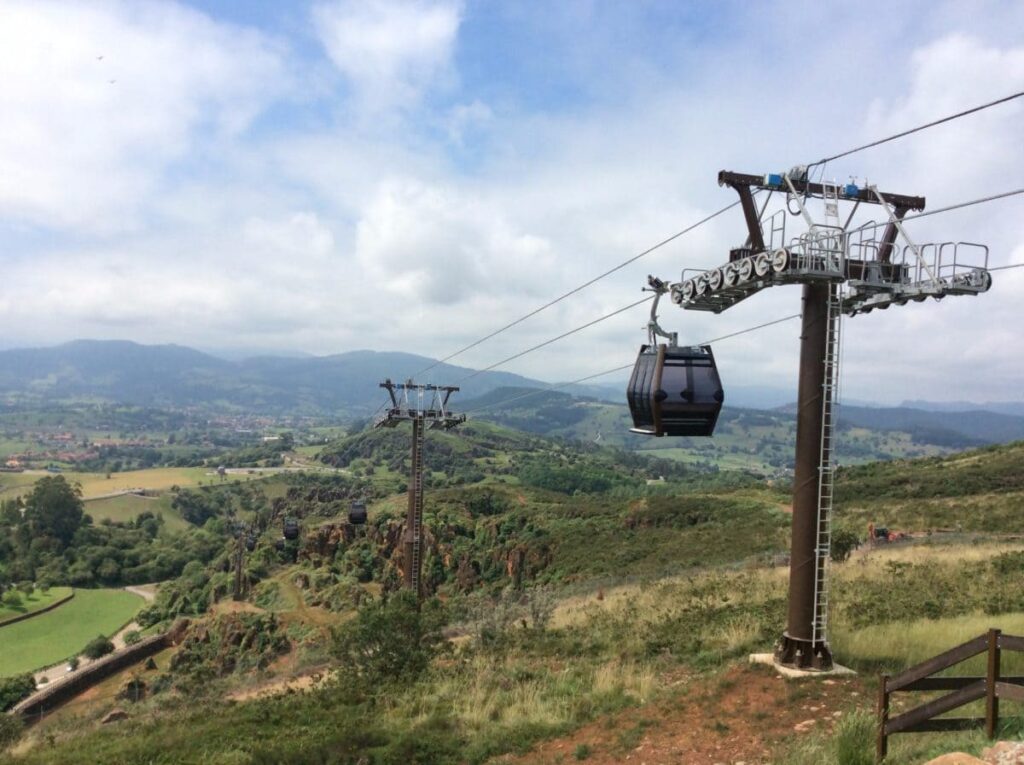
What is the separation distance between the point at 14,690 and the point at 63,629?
105ft

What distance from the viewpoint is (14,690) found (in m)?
37.8

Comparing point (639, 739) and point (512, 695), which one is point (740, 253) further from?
point (512, 695)

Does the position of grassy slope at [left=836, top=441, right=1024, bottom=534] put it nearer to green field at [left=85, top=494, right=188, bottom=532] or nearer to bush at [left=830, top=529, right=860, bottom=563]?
bush at [left=830, top=529, right=860, bottom=563]

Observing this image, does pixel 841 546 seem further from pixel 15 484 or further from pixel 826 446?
pixel 15 484

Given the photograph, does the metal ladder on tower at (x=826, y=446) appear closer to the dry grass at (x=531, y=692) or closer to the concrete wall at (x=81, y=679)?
the dry grass at (x=531, y=692)

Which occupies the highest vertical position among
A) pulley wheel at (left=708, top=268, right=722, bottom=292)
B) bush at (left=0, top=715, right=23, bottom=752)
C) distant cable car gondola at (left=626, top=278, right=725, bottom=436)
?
pulley wheel at (left=708, top=268, right=722, bottom=292)

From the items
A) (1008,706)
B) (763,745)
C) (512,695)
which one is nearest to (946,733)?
(1008,706)

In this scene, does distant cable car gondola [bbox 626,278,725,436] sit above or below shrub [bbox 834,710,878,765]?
above

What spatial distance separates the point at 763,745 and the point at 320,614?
117 feet

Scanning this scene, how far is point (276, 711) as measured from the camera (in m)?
13.1

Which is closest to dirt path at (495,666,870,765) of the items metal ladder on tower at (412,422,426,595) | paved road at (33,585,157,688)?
metal ladder on tower at (412,422,426,595)

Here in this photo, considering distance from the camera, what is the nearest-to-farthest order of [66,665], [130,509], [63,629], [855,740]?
[855,740]
[66,665]
[63,629]
[130,509]

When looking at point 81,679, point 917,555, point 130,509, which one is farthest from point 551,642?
point 130,509

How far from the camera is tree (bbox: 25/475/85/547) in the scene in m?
99.5
